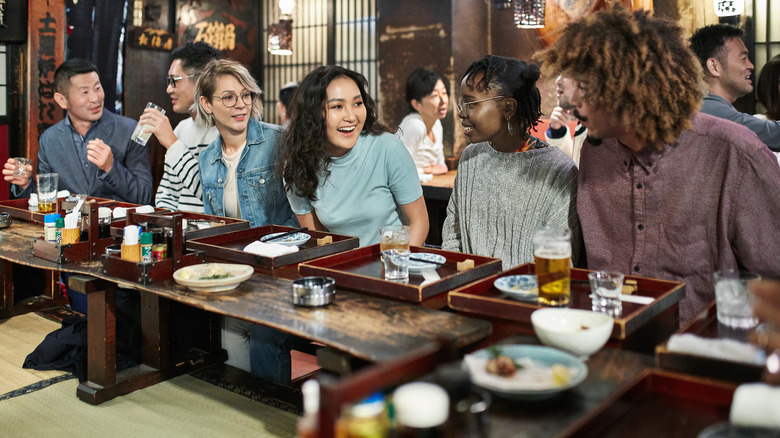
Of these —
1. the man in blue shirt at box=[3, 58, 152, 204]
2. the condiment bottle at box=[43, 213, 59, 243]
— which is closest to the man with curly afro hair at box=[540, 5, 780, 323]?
the condiment bottle at box=[43, 213, 59, 243]

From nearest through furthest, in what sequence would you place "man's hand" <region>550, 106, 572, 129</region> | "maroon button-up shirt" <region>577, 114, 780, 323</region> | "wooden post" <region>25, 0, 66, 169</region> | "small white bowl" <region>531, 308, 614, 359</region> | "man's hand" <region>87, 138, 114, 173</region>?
"small white bowl" <region>531, 308, 614, 359</region>, "maroon button-up shirt" <region>577, 114, 780, 323</region>, "man's hand" <region>87, 138, 114, 173</region>, "man's hand" <region>550, 106, 572, 129</region>, "wooden post" <region>25, 0, 66, 169</region>

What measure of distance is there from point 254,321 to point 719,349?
1079 mm

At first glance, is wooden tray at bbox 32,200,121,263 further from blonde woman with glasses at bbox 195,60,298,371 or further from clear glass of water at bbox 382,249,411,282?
clear glass of water at bbox 382,249,411,282

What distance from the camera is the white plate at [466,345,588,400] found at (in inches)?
44.7

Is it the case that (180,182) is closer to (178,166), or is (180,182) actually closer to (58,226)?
(178,166)

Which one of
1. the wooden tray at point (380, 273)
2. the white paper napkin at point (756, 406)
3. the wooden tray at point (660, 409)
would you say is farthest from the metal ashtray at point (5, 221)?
the white paper napkin at point (756, 406)

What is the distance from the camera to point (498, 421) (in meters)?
1.10

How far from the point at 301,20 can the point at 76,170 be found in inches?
204

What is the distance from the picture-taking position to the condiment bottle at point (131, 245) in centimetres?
214

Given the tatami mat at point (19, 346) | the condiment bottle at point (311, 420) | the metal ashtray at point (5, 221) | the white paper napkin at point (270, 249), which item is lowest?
the tatami mat at point (19, 346)

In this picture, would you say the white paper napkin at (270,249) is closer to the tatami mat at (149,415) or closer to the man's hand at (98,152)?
the tatami mat at (149,415)

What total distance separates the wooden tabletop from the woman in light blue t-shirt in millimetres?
837

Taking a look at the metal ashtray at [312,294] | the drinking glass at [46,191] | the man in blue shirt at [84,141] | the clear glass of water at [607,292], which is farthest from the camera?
the man in blue shirt at [84,141]

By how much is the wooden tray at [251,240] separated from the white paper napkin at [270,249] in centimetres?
2
